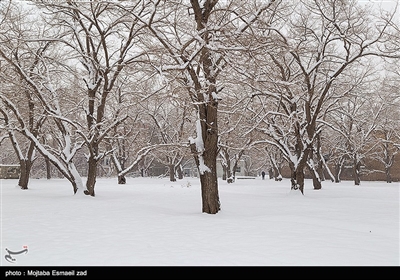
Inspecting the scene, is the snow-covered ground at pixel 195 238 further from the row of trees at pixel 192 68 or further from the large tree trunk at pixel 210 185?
the row of trees at pixel 192 68

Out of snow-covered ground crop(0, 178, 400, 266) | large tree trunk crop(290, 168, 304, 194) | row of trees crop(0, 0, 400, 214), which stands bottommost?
snow-covered ground crop(0, 178, 400, 266)

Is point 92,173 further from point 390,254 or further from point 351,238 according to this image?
point 390,254

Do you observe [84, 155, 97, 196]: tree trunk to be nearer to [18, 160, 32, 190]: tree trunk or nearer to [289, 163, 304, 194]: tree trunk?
[18, 160, 32, 190]: tree trunk

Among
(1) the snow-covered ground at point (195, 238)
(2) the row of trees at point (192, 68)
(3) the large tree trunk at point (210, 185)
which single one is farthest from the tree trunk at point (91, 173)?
(3) the large tree trunk at point (210, 185)

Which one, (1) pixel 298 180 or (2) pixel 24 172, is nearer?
(1) pixel 298 180

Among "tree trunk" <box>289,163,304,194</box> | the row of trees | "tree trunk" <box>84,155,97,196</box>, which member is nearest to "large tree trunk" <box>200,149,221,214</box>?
the row of trees

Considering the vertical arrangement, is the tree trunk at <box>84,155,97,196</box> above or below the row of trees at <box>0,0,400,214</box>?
below

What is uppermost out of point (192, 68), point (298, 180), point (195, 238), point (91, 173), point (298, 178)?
point (192, 68)

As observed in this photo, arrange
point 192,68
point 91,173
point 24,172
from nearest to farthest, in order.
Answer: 1. point 192,68
2. point 91,173
3. point 24,172

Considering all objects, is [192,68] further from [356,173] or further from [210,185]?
[356,173]

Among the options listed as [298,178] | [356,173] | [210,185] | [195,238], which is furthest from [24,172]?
[356,173]

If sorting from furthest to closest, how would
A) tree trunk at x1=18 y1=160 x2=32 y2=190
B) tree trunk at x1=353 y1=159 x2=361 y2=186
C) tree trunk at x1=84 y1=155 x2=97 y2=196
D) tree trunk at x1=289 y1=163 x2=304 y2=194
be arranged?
tree trunk at x1=353 y1=159 x2=361 y2=186
tree trunk at x1=18 y1=160 x2=32 y2=190
tree trunk at x1=289 y1=163 x2=304 y2=194
tree trunk at x1=84 y1=155 x2=97 y2=196

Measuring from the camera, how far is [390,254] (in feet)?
19.5
